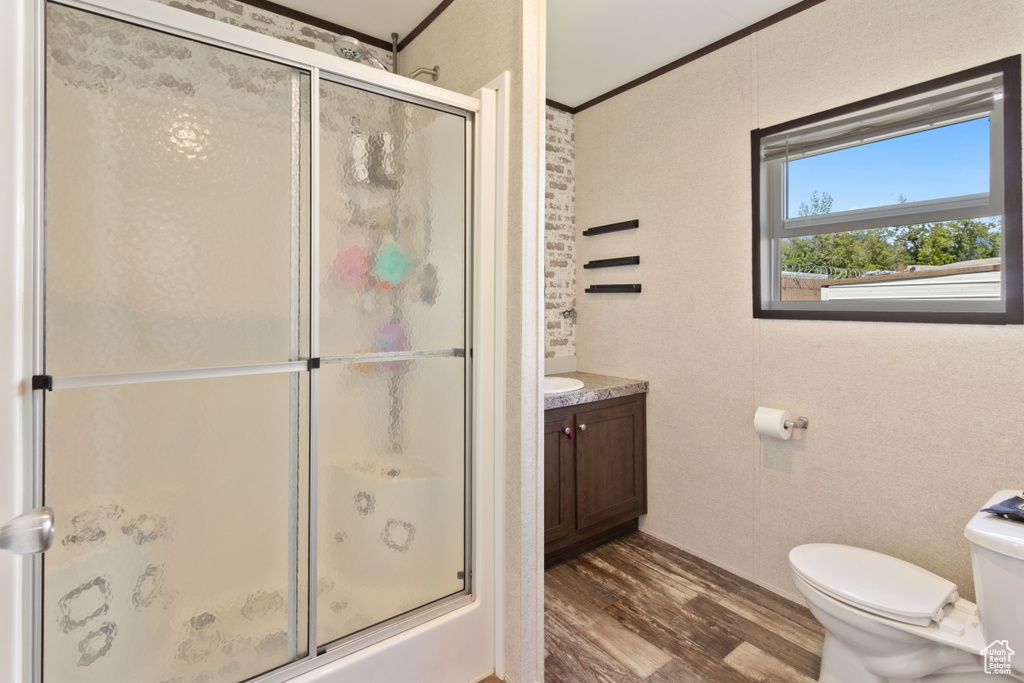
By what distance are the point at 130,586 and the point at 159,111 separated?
1146 mm

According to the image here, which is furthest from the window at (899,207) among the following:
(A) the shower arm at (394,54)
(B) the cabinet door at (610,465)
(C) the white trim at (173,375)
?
(C) the white trim at (173,375)

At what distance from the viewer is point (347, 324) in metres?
1.46

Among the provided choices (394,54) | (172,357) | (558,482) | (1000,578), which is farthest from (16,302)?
(1000,578)

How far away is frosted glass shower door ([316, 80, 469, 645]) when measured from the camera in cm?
144

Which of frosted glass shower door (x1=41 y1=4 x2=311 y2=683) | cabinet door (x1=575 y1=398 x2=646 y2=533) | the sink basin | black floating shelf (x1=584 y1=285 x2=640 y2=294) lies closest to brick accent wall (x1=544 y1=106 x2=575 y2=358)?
black floating shelf (x1=584 y1=285 x2=640 y2=294)

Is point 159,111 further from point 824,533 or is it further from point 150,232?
point 824,533

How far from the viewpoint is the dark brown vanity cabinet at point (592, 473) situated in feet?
7.99

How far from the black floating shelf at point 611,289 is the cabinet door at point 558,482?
882 mm

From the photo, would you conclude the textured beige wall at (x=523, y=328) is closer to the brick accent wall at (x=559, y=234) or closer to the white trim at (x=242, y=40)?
the white trim at (x=242, y=40)

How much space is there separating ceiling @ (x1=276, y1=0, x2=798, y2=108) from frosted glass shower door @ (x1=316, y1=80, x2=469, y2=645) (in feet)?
3.02

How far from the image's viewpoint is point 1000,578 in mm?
1234

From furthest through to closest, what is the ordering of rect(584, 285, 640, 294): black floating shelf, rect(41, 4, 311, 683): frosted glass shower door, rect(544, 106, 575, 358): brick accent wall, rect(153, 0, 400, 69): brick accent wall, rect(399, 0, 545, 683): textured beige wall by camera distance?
rect(544, 106, 575, 358): brick accent wall < rect(584, 285, 640, 294): black floating shelf < rect(153, 0, 400, 69): brick accent wall < rect(399, 0, 545, 683): textured beige wall < rect(41, 4, 311, 683): frosted glass shower door

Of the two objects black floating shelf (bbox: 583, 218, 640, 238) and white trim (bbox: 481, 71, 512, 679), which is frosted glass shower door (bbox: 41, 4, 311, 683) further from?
black floating shelf (bbox: 583, 218, 640, 238)

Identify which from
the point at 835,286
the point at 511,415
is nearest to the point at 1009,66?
the point at 835,286
